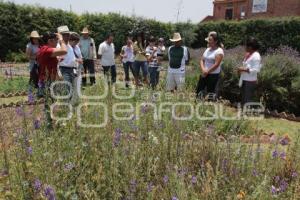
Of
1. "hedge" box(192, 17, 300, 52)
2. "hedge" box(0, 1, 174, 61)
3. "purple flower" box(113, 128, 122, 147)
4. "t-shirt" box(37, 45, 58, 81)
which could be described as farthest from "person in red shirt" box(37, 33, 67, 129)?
"hedge" box(192, 17, 300, 52)

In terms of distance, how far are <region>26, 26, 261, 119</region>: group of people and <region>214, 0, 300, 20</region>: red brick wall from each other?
2642cm

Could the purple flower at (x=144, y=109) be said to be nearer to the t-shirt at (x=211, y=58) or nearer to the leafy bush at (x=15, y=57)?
the t-shirt at (x=211, y=58)

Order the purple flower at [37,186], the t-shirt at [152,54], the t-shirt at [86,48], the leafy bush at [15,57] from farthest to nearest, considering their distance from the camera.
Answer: the leafy bush at [15,57] < the t-shirt at [86,48] < the t-shirt at [152,54] < the purple flower at [37,186]

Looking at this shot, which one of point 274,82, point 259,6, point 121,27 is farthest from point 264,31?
point 274,82

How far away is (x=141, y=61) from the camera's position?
472 inches

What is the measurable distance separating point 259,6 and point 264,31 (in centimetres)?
1332

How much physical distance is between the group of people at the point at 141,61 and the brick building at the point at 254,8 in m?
26.5

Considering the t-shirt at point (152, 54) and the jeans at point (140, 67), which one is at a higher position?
the t-shirt at point (152, 54)

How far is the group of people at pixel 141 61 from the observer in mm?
6277

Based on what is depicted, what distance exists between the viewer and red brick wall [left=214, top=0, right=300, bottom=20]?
35291mm

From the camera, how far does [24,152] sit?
3.55 metres

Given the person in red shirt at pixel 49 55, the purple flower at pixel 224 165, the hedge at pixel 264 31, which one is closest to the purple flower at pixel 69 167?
the purple flower at pixel 224 165

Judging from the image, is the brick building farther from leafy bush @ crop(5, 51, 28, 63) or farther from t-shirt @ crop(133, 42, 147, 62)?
t-shirt @ crop(133, 42, 147, 62)

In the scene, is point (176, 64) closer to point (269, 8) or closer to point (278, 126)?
point (278, 126)
